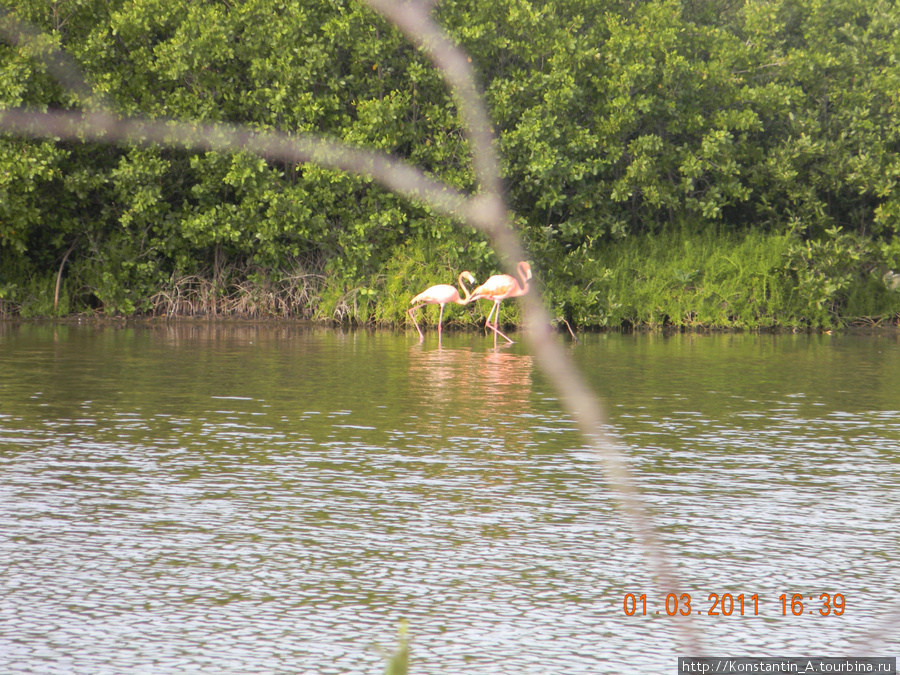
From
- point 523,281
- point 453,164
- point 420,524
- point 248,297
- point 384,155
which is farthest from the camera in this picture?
point 248,297

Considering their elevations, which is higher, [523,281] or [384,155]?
[384,155]

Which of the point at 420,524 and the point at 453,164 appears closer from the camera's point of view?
the point at 420,524

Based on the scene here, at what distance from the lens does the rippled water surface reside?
4.65 metres

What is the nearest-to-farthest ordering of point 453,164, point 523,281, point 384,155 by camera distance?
point 523,281, point 384,155, point 453,164

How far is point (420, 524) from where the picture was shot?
21.2 feet

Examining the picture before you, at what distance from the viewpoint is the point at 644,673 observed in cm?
433

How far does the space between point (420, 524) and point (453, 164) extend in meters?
19.1

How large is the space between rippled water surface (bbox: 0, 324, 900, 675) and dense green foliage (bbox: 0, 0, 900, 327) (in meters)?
11.5
